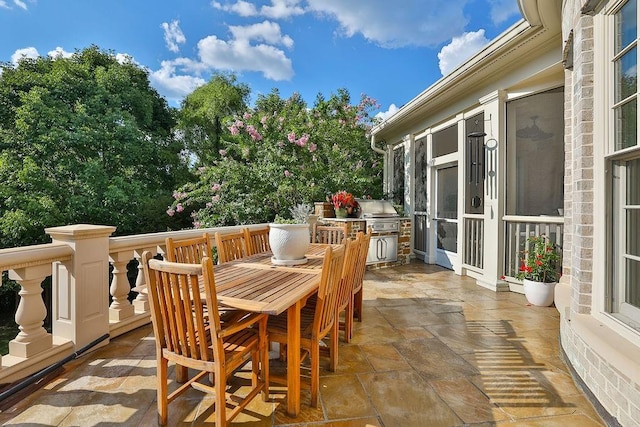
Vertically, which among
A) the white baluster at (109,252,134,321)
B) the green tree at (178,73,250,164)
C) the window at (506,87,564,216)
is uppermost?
the green tree at (178,73,250,164)

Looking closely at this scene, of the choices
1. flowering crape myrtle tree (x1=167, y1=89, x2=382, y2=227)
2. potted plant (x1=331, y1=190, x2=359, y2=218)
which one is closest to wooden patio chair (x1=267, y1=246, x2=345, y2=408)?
potted plant (x1=331, y1=190, x2=359, y2=218)

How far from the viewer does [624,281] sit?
1.82m

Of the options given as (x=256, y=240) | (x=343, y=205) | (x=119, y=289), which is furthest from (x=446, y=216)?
(x=119, y=289)

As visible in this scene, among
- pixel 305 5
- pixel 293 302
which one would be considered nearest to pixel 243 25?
pixel 305 5

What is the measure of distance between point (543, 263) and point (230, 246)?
344 centimetres

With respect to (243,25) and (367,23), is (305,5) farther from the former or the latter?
(243,25)

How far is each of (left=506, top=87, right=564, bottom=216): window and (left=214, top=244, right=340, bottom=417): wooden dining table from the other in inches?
127

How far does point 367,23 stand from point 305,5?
83.7 inches

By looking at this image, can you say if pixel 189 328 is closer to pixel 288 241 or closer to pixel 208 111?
pixel 288 241

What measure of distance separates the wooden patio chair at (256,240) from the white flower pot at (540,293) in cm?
303

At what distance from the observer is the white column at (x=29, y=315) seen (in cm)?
206

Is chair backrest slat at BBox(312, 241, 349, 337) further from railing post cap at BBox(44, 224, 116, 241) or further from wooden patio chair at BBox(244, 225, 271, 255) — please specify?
railing post cap at BBox(44, 224, 116, 241)

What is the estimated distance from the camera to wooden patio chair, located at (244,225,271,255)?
3.18 metres

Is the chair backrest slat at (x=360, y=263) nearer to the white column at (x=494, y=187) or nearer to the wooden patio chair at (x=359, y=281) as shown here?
the wooden patio chair at (x=359, y=281)
